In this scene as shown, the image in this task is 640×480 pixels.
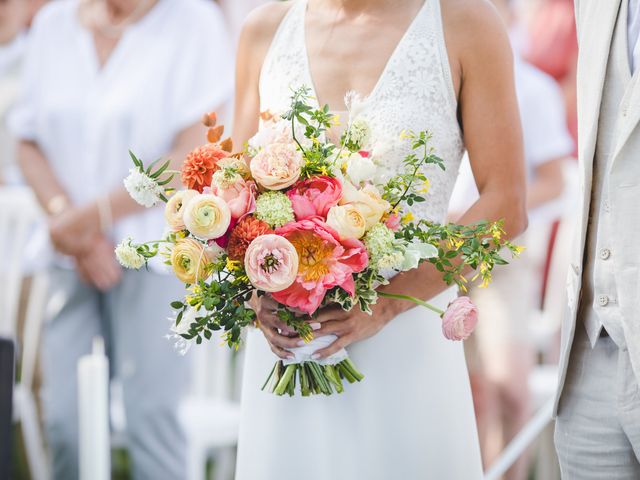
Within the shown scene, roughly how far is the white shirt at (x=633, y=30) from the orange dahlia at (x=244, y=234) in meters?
0.82

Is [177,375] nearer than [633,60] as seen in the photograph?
No

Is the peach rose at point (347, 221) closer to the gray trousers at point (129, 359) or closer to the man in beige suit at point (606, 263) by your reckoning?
the man in beige suit at point (606, 263)

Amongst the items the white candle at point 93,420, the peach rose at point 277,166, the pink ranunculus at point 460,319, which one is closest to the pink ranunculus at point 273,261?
the peach rose at point 277,166

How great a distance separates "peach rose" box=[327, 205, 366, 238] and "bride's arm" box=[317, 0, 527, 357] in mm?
343

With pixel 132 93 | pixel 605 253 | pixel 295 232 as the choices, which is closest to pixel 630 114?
pixel 605 253

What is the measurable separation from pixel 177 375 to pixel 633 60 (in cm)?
239

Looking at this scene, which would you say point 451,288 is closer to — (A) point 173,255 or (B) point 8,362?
(A) point 173,255

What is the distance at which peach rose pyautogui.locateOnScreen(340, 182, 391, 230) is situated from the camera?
2.24 meters

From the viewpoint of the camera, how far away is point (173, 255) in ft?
7.47

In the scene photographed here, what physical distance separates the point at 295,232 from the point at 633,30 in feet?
2.65

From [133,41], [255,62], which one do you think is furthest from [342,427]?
[133,41]

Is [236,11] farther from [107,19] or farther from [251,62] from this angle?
[251,62]

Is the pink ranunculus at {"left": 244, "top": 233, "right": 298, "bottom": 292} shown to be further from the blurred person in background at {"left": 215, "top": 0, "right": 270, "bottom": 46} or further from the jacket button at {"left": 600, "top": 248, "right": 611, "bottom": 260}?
the blurred person in background at {"left": 215, "top": 0, "right": 270, "bottom": 46}

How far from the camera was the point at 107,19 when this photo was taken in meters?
4.11
